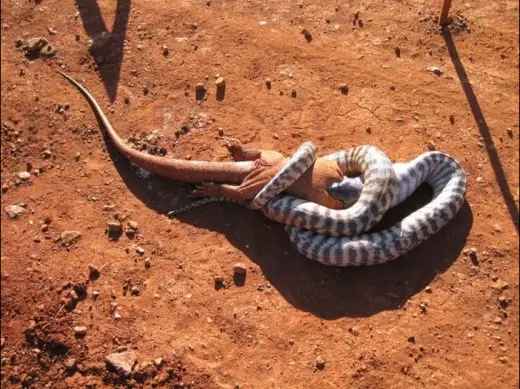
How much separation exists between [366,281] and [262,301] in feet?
4.19

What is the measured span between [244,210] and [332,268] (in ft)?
4.59

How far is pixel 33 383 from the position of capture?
7.37 m

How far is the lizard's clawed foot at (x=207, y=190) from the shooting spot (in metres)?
8.15

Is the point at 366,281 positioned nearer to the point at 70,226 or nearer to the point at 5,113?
the point at 70,226

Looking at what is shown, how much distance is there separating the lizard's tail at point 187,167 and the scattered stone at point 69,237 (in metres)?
1.25

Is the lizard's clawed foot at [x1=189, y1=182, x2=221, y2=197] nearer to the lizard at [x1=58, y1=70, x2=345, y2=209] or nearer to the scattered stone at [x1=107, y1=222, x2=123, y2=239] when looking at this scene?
the lizard at [x1=58, y1=70, x2=345, y2=209]

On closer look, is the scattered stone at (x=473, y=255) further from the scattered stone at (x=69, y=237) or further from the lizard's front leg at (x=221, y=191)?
the scattered stone at (x=69, y=237)

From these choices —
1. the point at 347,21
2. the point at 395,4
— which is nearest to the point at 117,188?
the point at 347,21

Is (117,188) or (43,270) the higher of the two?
(117,188)

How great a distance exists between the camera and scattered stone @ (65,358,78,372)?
7.32m

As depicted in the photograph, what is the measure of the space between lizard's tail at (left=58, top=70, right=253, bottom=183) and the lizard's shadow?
34cm

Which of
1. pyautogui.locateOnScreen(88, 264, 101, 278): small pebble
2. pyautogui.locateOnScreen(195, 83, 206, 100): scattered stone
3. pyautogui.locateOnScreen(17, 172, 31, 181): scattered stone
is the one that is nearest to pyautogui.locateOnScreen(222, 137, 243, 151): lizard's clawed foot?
pyautogui.locateOnScreen(195, 83, 206, 100): scattered stone

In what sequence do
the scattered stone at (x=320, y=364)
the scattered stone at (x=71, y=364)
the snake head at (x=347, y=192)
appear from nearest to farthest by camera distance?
the scattered stone at (x=320, y=364), the scattered stone at (x=71, y=364), the snake head at (x=347, y=192)

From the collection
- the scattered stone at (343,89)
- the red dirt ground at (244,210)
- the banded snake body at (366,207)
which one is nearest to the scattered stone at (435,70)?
the red dirt ground at (244,210)
